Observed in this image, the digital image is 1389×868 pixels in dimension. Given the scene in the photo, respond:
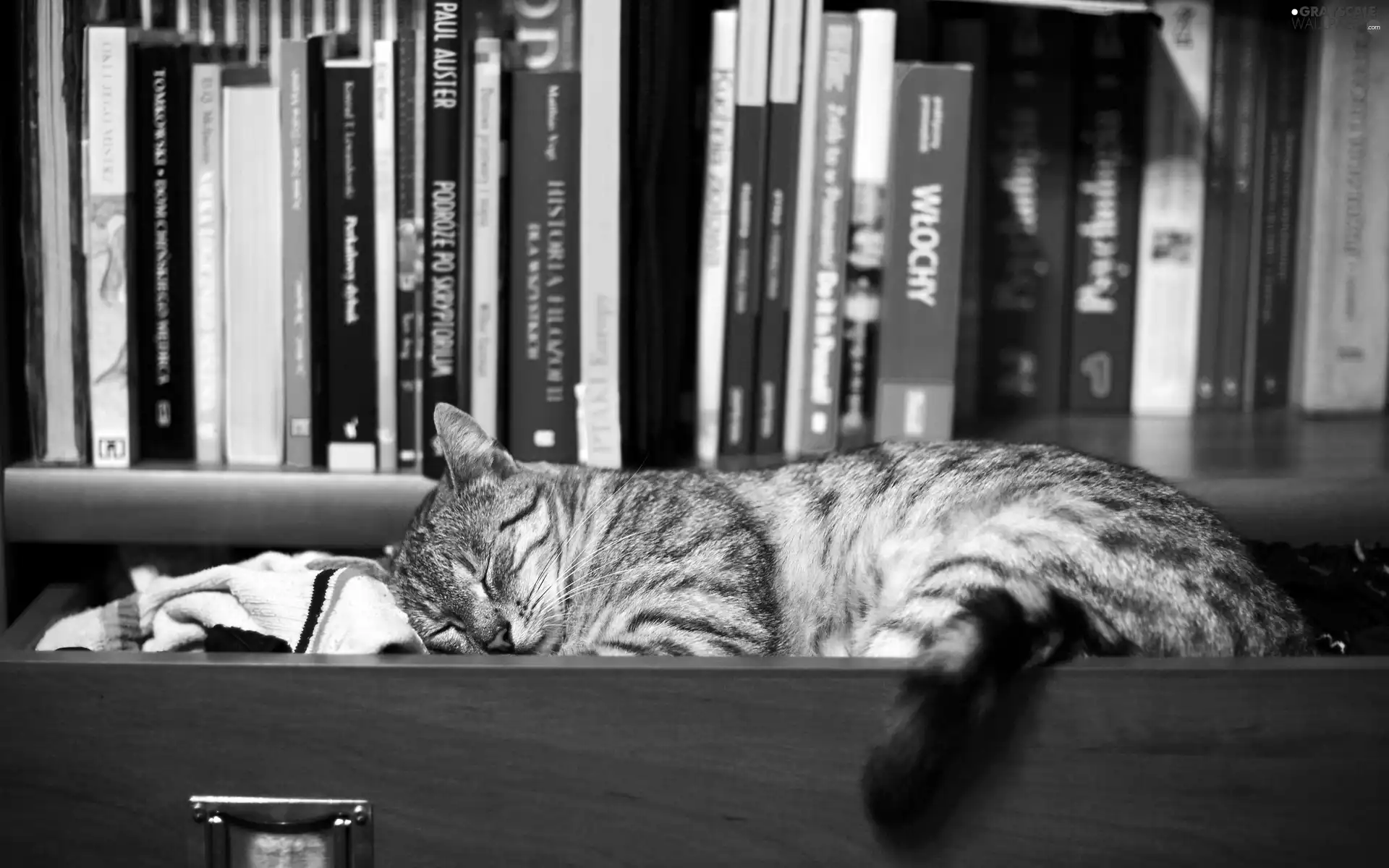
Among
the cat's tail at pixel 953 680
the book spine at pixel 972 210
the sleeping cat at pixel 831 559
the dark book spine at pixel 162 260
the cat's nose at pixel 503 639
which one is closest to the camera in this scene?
the cat's tail at pixel 953 680

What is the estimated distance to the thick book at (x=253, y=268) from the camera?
1.16 meters

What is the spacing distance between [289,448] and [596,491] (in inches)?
11.2

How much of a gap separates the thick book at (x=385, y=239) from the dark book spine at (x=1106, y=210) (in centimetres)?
68

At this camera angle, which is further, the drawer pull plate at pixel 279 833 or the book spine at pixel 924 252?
the book spine at pixel 924 252

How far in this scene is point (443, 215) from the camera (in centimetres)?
115

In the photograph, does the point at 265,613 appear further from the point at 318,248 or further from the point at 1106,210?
the point at 1106,210

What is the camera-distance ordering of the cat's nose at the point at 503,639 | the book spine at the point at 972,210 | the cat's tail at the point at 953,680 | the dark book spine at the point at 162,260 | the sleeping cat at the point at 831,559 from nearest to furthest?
the cat's tail at the point at 953,680 < the sleeping cat at the point at 831,559 < the cat's nose at the point at 503,639 < the dark book spine at the point at 162,260 < the book spine at the point at 972,210

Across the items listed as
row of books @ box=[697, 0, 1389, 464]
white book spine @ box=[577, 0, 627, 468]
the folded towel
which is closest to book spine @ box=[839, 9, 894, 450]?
row of books @ box=[697, 0, 1389, 464]

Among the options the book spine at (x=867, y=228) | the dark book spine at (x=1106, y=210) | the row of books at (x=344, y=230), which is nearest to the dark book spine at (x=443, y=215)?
the row of books at (x=344, y=230)

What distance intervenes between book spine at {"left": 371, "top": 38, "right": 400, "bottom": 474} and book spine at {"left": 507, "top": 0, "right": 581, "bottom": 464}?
10 cm

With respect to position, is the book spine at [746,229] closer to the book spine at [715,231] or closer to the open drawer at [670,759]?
the book spine at [715,231]

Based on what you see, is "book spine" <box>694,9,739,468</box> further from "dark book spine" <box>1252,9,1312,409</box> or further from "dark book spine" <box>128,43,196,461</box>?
"dark book spine" <box>1252,9,1312,409</box>

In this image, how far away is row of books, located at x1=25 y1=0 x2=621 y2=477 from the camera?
3.74 ft

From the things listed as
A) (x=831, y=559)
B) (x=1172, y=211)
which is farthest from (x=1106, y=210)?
(x=831, y=559)
